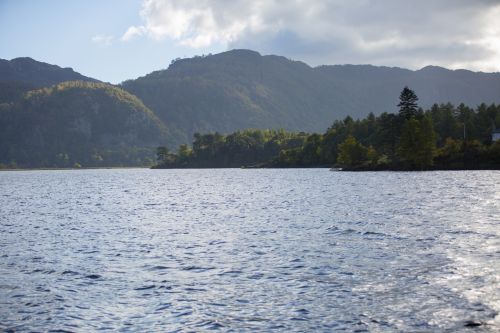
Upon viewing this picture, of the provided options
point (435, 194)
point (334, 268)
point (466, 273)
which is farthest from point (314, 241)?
point (435, 194)

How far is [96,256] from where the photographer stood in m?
40.0

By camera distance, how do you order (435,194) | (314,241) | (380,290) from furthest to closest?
1. (435,194)
2. (314,241)
3. (380,290)

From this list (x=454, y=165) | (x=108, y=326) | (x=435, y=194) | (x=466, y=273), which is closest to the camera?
(x=108, y=326)

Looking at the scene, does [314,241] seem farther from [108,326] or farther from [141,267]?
[108,326]

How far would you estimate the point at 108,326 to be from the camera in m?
22.2

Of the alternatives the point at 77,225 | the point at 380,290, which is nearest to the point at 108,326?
the point at 380,290

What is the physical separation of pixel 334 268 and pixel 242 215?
36.6m

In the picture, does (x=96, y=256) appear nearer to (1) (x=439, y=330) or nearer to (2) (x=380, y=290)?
(2) (x=380, y=290)

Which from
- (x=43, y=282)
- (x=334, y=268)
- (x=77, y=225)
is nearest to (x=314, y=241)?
(x=334, y=268)

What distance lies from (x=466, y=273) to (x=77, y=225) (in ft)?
152

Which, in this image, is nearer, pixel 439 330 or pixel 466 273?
pixel 439 330

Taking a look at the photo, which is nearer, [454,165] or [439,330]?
[439,330]

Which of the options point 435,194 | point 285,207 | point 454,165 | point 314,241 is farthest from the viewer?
point 454,165

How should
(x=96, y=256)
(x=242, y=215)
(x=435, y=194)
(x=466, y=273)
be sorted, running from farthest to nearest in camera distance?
(x=435, y=194) < (x=242, y=215) < (x=96, y=256) < (x=466, y=273)
